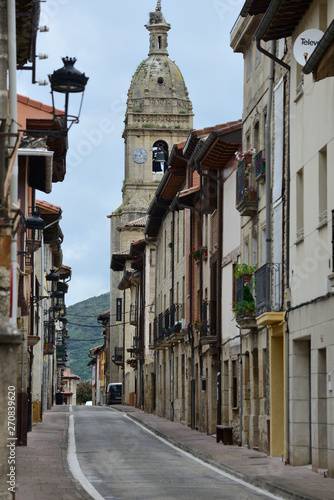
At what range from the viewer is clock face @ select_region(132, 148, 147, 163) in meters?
109

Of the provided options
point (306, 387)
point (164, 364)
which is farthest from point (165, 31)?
point (306, 387)

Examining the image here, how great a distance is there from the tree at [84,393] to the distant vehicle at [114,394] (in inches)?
2723

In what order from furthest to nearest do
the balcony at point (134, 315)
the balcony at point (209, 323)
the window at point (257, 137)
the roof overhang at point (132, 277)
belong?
the balcony at point (134, 315), the roof overhang at point (132, 277), the balcony at point (209, 323), the window at point (257, 137)

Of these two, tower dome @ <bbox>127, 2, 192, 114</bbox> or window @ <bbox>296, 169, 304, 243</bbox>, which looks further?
tower dome @ <bbox>127, 2, 192, 114</bbox>

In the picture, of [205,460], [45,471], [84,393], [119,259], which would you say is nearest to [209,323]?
[205,460]

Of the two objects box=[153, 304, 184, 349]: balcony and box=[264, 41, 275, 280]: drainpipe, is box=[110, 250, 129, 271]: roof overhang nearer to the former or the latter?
box=[153, 304, 184, 349]: balcony

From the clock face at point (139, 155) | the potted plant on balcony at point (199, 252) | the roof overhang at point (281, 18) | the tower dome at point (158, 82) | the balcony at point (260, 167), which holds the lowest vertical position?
the potted plant on balcony at point (199, 252)

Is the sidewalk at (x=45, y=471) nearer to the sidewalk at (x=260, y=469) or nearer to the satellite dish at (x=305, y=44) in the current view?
the sidewalk at (x=260, y=469)

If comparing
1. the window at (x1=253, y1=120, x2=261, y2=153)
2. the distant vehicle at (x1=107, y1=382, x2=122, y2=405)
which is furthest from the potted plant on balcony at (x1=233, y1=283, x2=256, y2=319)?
the distant vehicle at (x1=107, y1=382, x2=122, y2=405)

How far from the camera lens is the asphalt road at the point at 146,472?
57.4 ft

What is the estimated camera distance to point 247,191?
95.1 feet

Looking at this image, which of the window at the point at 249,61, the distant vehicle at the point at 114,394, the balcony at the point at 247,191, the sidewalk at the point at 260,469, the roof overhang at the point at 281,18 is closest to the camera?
the sidewalk at the point at 260,469

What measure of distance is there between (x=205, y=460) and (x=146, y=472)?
142 inches

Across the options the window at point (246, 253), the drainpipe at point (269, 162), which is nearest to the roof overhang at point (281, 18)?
the drainpipe at point (269, 162)
